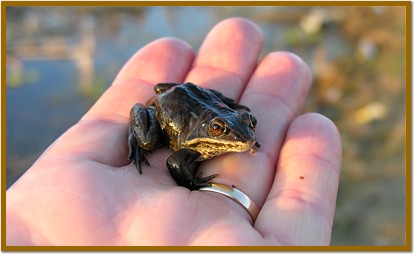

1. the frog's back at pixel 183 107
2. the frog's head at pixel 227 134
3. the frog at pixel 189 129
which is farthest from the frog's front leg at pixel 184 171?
the frog's back at pixel 183 107

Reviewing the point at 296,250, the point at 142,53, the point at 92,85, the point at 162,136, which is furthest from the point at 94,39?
the point at 296,250

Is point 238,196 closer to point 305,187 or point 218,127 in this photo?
point 305,187

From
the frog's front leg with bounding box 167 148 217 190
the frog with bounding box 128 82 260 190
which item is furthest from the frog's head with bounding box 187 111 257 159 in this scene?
the frog's front leg with bounding box 167 148 217 190

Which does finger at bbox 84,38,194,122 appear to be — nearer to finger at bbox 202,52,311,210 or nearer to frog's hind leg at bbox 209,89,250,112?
frog's hind leg at bbox 209,89,250,112

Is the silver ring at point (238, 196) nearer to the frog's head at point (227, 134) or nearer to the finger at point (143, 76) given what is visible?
the frog's head at point (227, 134)

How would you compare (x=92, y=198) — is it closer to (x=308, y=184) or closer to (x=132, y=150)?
(x=132, y=150)
